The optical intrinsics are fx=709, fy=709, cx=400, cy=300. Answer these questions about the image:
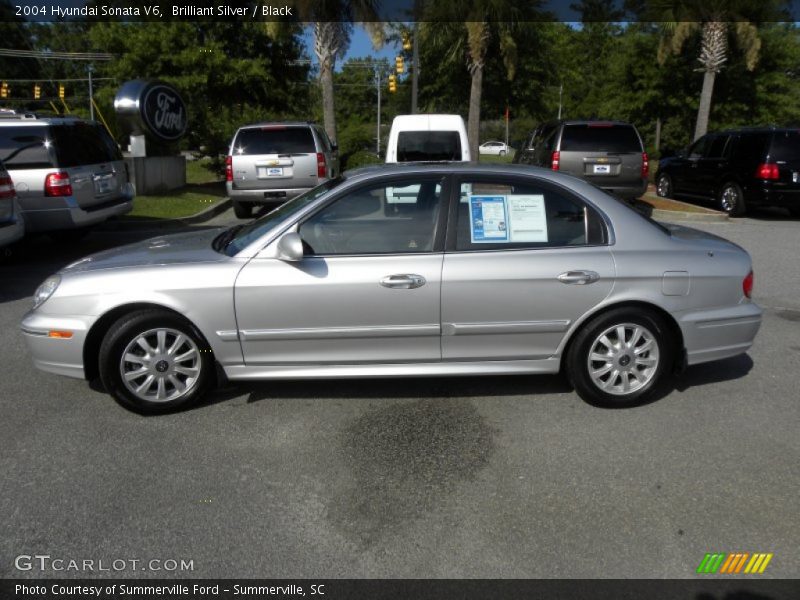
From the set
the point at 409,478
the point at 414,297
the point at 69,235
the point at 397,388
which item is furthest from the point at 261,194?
the point at 409,478

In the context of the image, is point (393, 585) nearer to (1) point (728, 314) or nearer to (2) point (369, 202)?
(2) point (369, 202)

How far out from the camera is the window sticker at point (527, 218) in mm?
4438

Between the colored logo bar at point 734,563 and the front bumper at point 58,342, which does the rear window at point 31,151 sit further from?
the colored logo bar at point 734,563

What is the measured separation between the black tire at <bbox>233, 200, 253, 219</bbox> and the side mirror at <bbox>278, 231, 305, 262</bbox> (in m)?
9.58

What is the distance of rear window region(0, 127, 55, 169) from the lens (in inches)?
361

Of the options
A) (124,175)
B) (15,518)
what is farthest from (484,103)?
(15,518)

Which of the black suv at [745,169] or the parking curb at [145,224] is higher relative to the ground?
the black suv at [745,169]

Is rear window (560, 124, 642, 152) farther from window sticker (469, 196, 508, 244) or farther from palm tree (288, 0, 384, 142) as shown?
window sticker (469, 196, 508, 244)

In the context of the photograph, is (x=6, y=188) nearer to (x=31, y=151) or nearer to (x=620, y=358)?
(x=31, y=151)

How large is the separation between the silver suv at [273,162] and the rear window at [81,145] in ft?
8.96

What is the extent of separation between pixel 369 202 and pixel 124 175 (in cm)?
745

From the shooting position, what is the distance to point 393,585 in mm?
2814

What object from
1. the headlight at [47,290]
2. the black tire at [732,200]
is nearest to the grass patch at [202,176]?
the black tire at [732,200]

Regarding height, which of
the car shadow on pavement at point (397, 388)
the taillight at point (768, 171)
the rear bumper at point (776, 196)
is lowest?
the car shadow on pavement at point (397, 388)
